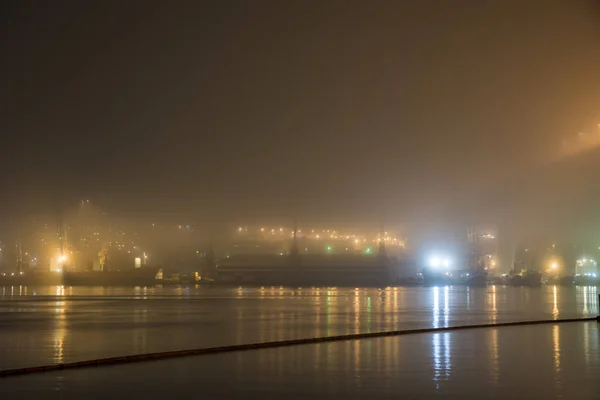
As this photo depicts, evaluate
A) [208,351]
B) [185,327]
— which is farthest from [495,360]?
[185,327]

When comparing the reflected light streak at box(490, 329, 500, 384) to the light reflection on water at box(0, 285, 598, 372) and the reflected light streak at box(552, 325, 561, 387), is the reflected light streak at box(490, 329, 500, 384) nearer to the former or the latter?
the light reflection on water at box(0, 285, 598, 372)

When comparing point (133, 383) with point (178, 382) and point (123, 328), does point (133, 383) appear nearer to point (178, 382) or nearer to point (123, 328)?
point (178, 382)

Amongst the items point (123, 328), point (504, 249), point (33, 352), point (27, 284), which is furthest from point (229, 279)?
point (33, 352)

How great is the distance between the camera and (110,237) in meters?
138

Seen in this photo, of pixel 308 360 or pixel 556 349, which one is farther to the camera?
pixel 556 349

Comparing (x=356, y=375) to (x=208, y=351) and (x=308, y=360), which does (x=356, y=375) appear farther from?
(x=208, y=351)

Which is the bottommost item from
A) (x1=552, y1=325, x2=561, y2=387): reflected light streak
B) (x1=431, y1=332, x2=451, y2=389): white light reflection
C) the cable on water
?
(x1=552, y1=325, x2=561, y2=387): reflected light streak

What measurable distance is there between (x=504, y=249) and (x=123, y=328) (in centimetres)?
13610

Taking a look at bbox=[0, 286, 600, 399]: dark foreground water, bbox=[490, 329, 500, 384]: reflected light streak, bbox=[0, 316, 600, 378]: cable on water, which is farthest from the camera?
bbox=[0, 316, 600, 378]: cable on water

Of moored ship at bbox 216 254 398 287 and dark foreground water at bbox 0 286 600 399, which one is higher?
moored ship at bbox 216 254 398 287

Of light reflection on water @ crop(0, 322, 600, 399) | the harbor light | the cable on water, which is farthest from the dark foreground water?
the harbor light

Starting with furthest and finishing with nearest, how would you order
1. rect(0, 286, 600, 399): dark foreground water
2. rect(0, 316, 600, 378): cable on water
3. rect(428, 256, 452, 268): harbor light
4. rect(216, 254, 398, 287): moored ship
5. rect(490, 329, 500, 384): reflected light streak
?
rect(428, 256, 452, 268): harbor light → rect(216, 254, 398, 287): moored ship → rect(0, 316, 600, 378): cable on water → rect(490, 329, 500, 384): reflected light streak → rect(0, 286, 600, 399): dark foreground water

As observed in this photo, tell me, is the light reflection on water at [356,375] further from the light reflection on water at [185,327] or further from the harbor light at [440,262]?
the harbor light at [440,262]

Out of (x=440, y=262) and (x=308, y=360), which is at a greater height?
(x=440, y=262)
